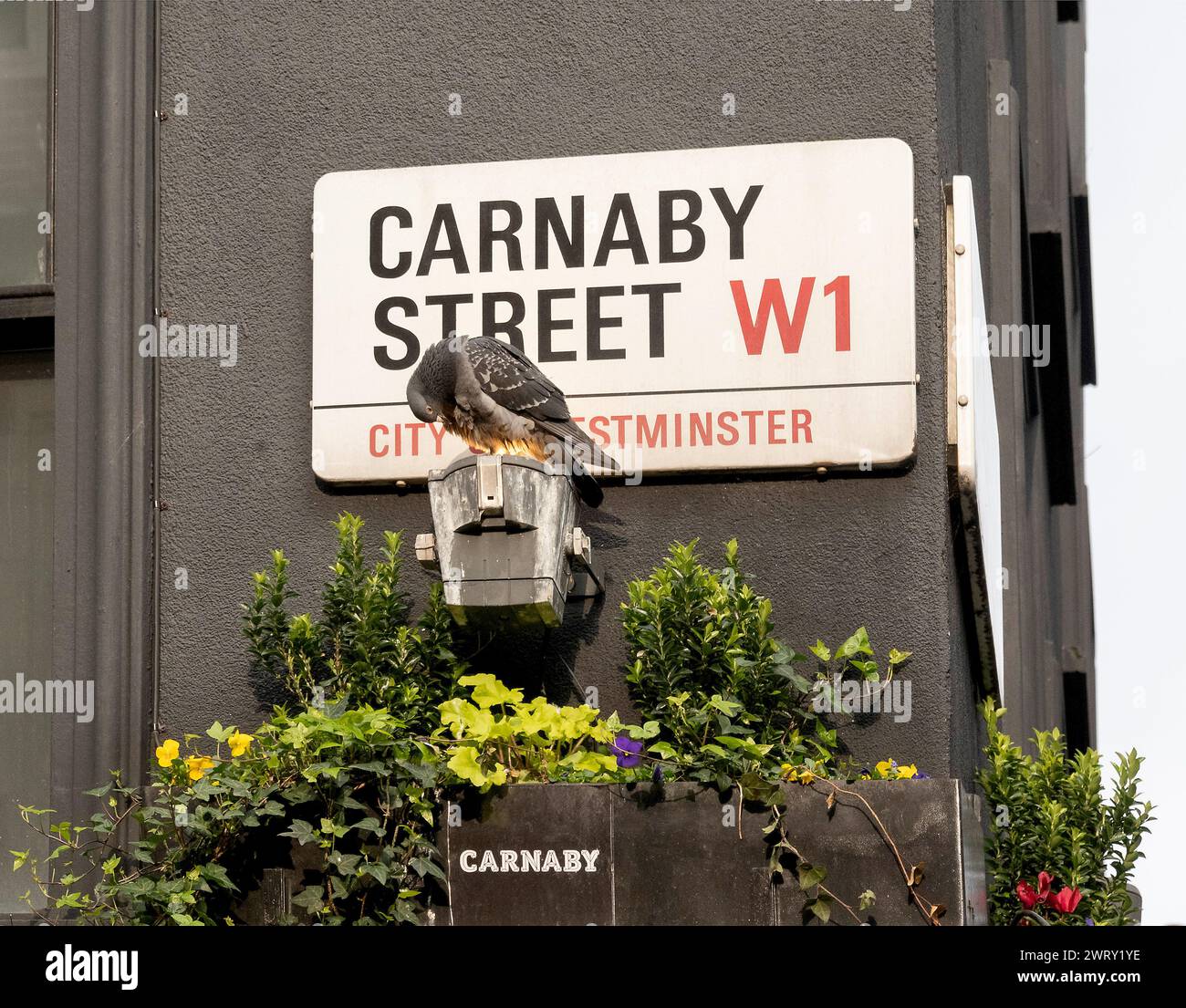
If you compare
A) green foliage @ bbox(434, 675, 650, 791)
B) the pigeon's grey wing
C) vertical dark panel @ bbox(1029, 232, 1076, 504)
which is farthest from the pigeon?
vertical dark panel @ bbox(1029, 232, 1076, 504)

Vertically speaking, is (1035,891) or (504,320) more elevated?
(504,320)

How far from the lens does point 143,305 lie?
6242mm

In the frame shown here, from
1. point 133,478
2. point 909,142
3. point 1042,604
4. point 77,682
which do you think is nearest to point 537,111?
point 909,142

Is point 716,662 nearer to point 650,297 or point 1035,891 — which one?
point 650,297

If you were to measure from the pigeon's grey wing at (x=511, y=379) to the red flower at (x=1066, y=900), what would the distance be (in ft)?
7.53

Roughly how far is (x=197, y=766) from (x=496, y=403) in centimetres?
136

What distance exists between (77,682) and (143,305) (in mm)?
1296

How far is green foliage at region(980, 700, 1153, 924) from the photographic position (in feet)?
19.9

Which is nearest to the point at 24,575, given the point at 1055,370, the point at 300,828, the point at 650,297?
the point at 300,828

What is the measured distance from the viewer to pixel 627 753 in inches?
193

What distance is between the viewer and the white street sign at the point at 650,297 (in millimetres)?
5746

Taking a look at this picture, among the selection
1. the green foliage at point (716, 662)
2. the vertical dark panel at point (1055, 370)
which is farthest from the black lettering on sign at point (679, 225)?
the vertical dark panel at point (1055, 370)

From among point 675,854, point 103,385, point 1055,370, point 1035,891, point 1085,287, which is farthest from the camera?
point 1085,287

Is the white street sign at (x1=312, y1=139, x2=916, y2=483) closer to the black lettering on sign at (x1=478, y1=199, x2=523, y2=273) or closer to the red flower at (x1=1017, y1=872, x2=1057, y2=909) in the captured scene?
the black lettering on sign at (x1=478, y1=199, x2=523, y2=273)
